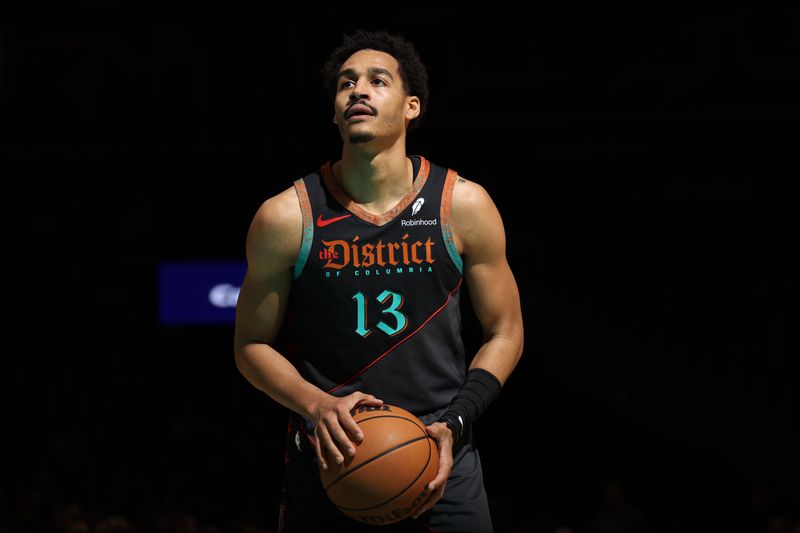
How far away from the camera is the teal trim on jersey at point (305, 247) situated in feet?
11.4

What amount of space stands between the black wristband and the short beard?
82 cm

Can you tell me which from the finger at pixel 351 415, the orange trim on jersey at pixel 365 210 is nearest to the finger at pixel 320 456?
the finger at pixel 351 415

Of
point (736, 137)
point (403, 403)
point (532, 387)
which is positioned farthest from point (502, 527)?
point (403, 403)

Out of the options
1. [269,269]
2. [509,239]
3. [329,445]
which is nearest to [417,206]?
[269,269]

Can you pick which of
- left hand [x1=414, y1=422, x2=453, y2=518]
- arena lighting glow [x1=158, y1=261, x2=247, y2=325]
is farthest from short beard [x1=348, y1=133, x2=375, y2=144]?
arena lighting glow [x1=158, y1=261, x2=247, y2=325]

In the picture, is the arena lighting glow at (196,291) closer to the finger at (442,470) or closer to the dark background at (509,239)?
the dark background at (509,239)

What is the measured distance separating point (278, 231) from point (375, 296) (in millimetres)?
373

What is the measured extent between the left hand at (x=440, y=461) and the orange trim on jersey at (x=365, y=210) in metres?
0.70

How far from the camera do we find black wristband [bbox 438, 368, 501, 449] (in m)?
3.35

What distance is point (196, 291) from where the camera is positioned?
13.1m

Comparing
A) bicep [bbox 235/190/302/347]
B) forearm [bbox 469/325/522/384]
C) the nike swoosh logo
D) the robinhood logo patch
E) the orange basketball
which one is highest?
the robinhood logo patch

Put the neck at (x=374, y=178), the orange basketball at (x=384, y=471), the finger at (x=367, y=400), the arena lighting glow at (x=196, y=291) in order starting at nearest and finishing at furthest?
the orange basketball at (x=384, y=471) < the finger at (x=367, y=400) < the neck at (x=374, y=178) < the arena lighting glow at (x=196, y=291)

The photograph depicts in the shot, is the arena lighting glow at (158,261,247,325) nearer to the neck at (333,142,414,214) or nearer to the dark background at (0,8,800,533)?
the dark background at (0,8,800,533)

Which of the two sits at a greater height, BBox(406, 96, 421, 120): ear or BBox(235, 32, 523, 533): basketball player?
BBox(406, 96, 421, 120): ear
